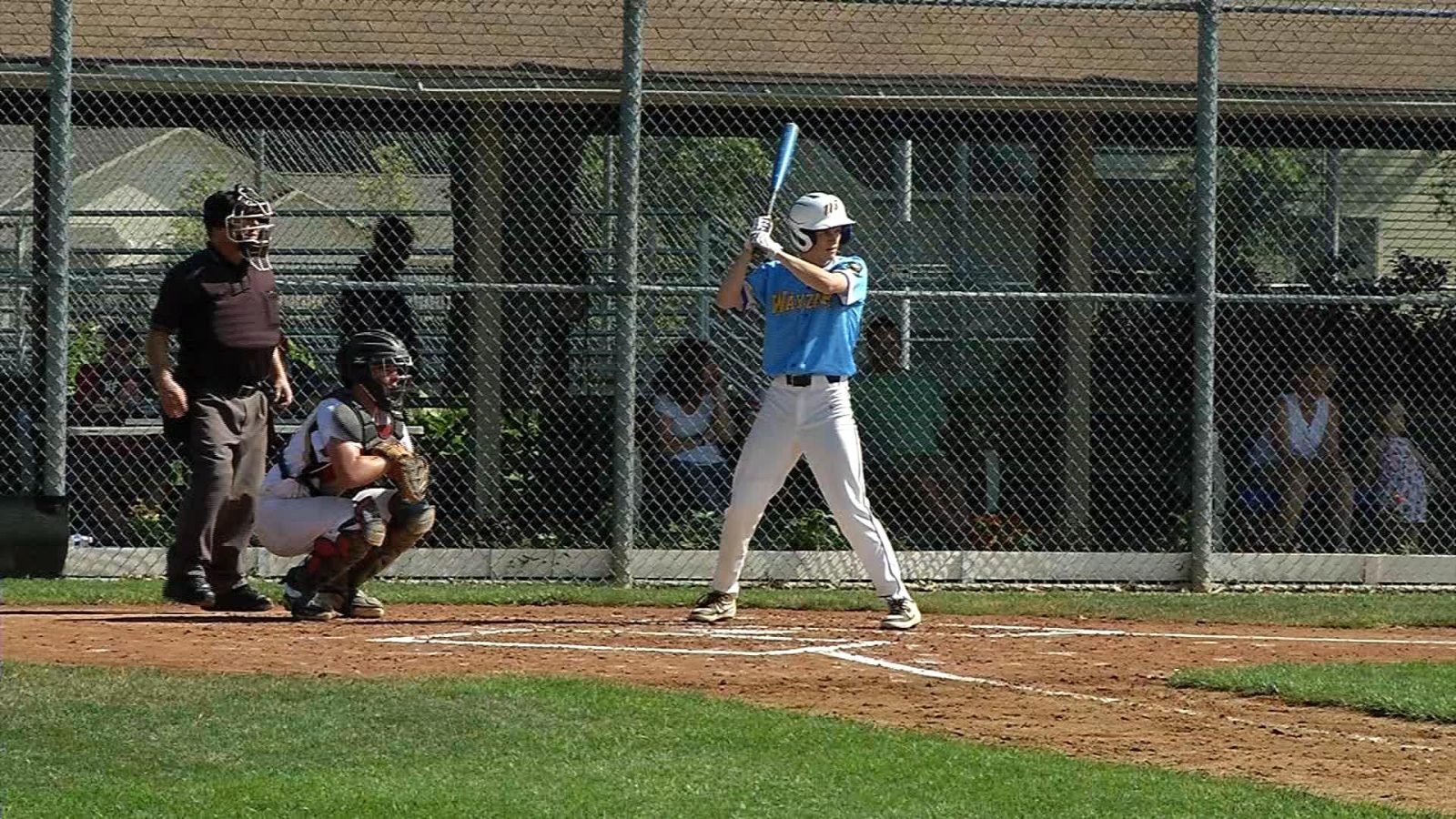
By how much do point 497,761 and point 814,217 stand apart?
4.21 meters

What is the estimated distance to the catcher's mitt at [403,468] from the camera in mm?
9367

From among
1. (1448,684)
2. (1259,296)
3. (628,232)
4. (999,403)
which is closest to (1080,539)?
(999,403)

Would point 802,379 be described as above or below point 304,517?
above

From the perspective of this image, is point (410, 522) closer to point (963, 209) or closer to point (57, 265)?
point (57, 265)

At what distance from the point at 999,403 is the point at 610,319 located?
302 centimetres

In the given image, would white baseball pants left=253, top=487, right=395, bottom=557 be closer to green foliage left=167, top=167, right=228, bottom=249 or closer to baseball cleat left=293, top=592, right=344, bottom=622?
baseball cleat left=293, top=592, right=344, bottom=622

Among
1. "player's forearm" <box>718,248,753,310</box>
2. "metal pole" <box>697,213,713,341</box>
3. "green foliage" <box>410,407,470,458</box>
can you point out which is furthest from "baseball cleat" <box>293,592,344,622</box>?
"metal pole" <box>697,213,713,341</box>

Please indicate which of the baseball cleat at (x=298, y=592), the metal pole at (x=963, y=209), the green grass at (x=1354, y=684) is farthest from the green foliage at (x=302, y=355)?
the green grass at (x=1354, y=684)

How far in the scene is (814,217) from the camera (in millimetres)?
9836

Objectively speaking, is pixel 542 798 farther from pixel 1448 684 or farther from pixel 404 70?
pixel 404 70

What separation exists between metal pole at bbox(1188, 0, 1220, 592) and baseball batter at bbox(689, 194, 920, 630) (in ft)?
9.89

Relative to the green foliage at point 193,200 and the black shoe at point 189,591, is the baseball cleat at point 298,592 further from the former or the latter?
the green foliage at point 193,200

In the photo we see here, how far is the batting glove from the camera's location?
9570 mm

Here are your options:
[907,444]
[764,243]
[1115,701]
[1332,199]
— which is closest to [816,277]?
[764,243]
